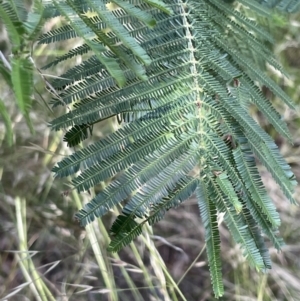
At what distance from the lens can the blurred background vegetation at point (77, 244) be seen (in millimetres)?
1271

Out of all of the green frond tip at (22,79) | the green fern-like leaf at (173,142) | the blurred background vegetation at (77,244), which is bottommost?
the blurred background vegetation at (77,244)

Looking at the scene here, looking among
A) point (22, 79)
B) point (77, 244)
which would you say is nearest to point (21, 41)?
point (22, 79)

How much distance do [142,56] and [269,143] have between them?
28cm

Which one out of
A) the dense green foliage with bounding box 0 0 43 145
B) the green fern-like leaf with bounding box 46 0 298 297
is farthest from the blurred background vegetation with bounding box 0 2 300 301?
the dense green foliage with bounding box 0 0 43 145

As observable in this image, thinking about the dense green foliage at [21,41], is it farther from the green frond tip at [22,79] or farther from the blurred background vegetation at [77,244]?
the blurred background vegetation at [77,244]

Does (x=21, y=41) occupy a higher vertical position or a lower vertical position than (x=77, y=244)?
higher

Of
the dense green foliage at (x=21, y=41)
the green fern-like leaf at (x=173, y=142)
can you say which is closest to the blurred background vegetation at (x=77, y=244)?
the green fern-like leaf at (x=173, y=142)

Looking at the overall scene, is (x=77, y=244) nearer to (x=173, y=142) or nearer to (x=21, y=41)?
(x=173, y=142)

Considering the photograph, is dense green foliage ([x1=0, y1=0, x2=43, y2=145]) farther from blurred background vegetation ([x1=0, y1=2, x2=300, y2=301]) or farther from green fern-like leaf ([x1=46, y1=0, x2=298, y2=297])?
blurred background vegetation ([x1=0, y1=2, x2=300, y2=301])

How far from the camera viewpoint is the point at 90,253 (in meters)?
1.33

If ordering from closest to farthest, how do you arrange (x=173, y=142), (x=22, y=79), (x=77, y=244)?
(x=22, y=79), (x=173, y=142), (x=77, y=244)

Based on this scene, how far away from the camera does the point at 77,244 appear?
4.47 ft

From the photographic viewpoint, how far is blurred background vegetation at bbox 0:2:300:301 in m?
1.27

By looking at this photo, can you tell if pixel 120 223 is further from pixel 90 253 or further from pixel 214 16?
pixel 90 253
